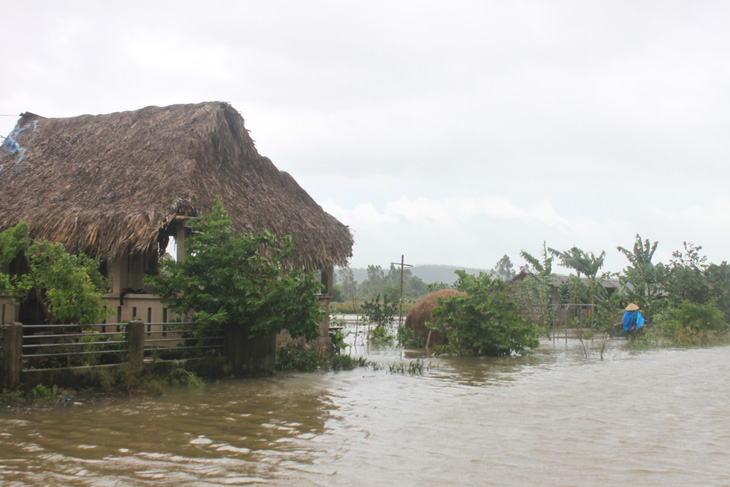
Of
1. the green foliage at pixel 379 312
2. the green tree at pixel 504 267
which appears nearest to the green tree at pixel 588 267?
the green foliage at pixel 379 312

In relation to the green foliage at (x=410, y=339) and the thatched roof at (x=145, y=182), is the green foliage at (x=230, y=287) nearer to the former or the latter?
the thatched roof at (x=145, y=182)

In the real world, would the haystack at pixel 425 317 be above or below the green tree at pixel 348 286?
below

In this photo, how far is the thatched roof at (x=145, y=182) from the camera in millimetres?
11789

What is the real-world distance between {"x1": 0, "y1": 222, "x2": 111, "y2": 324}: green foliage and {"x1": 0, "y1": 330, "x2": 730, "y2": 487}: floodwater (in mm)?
1669

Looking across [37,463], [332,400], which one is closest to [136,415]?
[37,463]

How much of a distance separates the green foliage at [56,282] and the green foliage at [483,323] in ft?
30.2

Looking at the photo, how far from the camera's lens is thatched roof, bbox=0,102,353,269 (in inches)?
464

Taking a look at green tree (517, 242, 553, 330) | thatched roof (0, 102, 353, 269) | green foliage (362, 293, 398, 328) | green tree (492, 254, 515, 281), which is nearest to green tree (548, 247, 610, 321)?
green tree (517, 242, 553, 330)

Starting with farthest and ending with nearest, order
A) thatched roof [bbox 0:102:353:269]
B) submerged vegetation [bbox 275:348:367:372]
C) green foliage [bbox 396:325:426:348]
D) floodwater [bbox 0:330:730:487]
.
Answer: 1. green foliage [bbox 396:325:426:348]
2. submerged vegetation [bbox 275:348:367:372]
3. thatched roof [bbox 0:102:353:269]
4. floodwater [bbox 0:330:730:487]

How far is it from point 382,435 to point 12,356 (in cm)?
508

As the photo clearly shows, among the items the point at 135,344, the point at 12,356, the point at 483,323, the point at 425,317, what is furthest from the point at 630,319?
the point at 12,356

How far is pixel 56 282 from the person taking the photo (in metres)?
9.61

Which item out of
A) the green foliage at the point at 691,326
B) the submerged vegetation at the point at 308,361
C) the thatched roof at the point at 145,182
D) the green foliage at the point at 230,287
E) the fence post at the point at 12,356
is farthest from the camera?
the green foliage at the point at 691,326

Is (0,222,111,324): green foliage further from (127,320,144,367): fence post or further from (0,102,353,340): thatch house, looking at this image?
(0,102,353,340): thatch house
